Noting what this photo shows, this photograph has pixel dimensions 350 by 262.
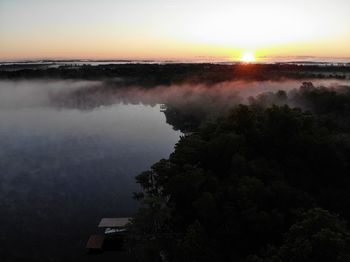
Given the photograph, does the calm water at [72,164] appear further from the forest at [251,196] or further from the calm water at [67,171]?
the forest at [251,196]

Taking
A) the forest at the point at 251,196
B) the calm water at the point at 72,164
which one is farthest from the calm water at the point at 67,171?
the forest at the point at 251,196

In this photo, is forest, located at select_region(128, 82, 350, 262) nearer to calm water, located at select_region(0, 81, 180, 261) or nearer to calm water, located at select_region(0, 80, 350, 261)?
calm water, located at select_region(0, 80, 350, 261)

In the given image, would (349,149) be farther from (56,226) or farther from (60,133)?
(60,133)

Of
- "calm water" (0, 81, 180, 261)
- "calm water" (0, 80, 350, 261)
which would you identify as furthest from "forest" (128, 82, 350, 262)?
"calm water" (0, 81, 180, 261)

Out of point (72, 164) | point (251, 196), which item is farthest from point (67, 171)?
point (251, 196)

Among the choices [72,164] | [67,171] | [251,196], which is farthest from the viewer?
[72,164]

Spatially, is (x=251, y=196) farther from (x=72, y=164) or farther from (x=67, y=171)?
(x=72, y=164)
